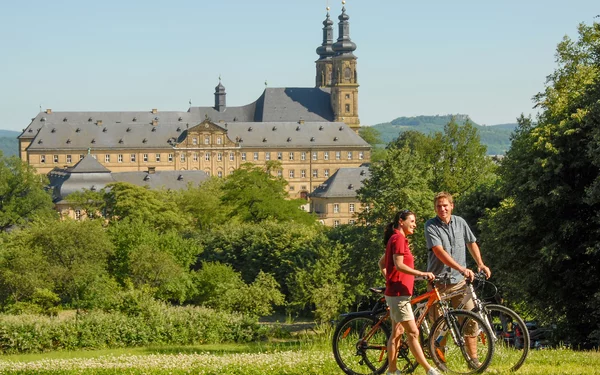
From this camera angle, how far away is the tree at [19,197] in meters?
100

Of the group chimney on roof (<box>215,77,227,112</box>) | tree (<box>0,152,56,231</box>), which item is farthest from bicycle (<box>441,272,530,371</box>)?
chimney on roof (<box>215,77,227,112</box>)

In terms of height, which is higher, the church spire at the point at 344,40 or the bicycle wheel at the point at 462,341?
the church spire at the point at 344,40

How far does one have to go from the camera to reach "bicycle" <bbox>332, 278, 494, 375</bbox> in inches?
416

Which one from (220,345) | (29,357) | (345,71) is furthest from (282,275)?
(345,71)

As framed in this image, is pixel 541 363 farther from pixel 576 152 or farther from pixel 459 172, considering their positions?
pixel 459 172

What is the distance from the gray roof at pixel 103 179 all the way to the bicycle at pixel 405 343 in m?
100

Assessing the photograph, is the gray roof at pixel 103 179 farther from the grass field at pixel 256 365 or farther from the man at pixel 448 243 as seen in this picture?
the man at pixel 448 243

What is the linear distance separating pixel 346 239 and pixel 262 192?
32.1 meters

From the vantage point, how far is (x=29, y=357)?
94.3 ft

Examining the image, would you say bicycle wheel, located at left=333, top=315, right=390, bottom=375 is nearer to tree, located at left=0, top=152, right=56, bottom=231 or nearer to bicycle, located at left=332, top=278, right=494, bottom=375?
bicycle, located at left=332, top=278, right=494, bottom=375

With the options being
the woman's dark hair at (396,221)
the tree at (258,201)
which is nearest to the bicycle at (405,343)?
the woman's dark hair at (396,221)

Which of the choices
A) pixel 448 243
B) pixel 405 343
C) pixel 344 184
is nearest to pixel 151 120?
pixel 344 184

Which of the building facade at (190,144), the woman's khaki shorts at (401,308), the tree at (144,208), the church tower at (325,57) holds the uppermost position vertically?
the church tower at (325,57)

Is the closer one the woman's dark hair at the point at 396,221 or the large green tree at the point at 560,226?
the woman's dark hair at the point at 396,221
